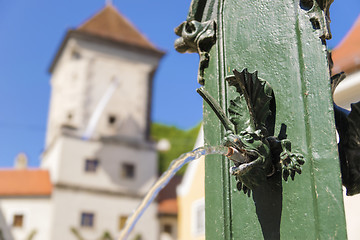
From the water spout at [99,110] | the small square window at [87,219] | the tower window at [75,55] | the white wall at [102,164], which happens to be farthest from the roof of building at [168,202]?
the tower window at [75,55]

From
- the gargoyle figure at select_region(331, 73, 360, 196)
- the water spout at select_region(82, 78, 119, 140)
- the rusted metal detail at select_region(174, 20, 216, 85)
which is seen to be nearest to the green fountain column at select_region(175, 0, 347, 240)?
the rusted metal detail at select_region(174, 20, 216, 85)

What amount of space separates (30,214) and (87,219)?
2.66 metres

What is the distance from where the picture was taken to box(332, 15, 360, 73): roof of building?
33.5 ft

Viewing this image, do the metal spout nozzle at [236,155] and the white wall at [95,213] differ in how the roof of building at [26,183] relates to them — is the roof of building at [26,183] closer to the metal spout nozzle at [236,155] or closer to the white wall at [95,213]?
the white wall at [95,213]

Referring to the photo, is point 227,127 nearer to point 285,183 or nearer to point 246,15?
point 285,183

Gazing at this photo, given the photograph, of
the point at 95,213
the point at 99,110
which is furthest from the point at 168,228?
the point at 99,110

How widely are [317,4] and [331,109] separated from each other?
32 centimetres

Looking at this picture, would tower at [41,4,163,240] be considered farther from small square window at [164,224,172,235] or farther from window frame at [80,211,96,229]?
small square window at [164,224,172,235]

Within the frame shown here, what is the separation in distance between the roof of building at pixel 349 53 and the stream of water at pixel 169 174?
27.1 ft

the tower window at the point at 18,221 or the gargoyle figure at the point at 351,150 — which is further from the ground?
the tower window at the point at 18,221

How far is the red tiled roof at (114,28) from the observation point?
91.6ft

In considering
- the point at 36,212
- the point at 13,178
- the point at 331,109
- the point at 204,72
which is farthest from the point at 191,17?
the point at 13,178

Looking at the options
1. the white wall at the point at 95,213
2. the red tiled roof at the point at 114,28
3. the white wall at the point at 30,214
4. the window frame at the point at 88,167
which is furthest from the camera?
the red tiled roof at the point at 114,28

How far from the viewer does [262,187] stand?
1.40m
